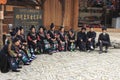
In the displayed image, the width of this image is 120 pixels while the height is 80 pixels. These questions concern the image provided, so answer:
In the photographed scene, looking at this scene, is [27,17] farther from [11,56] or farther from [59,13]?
[11,56]

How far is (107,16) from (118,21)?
547 millimetres


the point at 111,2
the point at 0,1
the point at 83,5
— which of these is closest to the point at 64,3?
the point at 83,5

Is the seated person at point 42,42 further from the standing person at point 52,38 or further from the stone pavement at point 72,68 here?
the stone pavement at point 72,68

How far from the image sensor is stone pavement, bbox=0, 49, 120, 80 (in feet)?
34.6

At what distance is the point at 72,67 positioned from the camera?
11852mm

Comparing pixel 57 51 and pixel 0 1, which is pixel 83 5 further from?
pixel 0 1

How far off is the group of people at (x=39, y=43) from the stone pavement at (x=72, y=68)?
29 cm

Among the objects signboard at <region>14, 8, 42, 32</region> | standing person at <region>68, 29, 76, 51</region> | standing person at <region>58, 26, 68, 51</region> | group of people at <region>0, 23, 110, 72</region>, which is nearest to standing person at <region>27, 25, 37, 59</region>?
group of people at <region>0, 23, 110, 72</region>

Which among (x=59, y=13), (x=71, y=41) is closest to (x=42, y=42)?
(x=71, y=41)

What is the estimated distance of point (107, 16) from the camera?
1847cm

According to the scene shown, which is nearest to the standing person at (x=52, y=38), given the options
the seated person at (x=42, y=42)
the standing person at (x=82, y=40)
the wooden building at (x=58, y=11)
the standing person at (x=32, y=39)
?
the seated person at (x=42, y=42)

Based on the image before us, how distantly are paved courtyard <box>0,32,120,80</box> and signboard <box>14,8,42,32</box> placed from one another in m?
1.40

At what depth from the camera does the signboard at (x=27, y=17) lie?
559 inches

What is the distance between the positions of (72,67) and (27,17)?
11.4 feet
